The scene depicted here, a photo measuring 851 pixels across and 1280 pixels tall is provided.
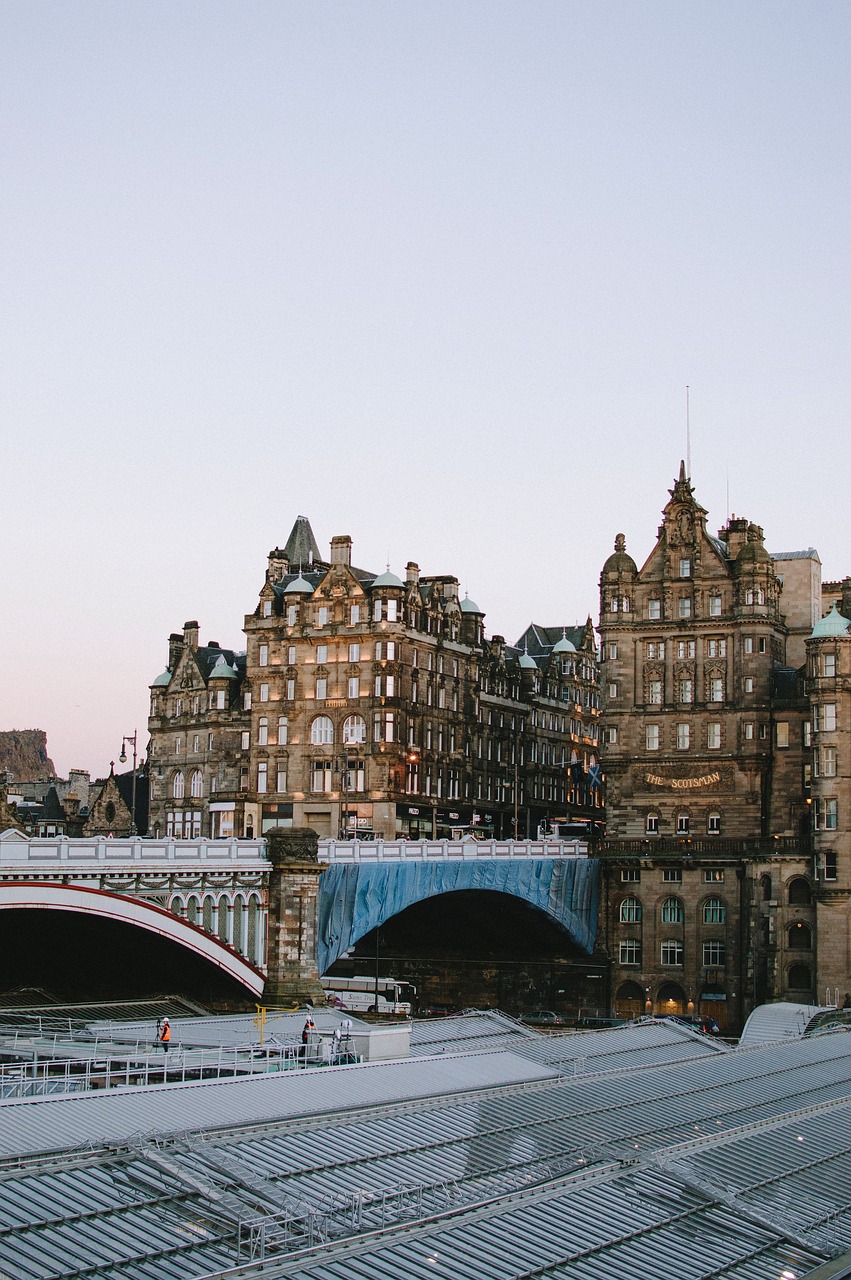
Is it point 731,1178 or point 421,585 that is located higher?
point 421,585

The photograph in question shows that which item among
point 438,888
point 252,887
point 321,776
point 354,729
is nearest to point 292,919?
point 252,887

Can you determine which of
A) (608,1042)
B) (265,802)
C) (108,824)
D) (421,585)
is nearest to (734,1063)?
(608,1042)

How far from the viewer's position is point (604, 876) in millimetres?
144125

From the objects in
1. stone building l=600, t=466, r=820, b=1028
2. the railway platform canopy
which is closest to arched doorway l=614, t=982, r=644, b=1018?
stone building l=600, t=466, r=820, b=1028

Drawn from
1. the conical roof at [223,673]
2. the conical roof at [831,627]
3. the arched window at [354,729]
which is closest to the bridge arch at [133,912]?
the conical roof at [831,627]

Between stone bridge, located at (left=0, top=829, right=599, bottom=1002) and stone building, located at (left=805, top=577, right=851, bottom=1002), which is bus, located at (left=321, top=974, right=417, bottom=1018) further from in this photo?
stone building, located at (left=805, top=577, right=851, bottom=1002)

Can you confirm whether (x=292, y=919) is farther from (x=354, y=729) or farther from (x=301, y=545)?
(x=301, y=545)

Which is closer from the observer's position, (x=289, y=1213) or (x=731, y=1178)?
(x=289, y=1213)

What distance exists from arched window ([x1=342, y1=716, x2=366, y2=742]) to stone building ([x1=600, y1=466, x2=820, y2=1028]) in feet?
75.6

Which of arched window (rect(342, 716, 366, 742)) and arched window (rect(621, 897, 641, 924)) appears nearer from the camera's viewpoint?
arched window (rect(621, 897, 641, 924))

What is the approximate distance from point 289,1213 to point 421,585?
5304 inches

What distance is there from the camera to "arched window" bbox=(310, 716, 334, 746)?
15912 centimetres

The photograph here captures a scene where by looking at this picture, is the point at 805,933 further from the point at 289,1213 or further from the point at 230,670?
the point at 289,1213

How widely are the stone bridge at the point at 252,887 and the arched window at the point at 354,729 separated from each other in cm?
3107
